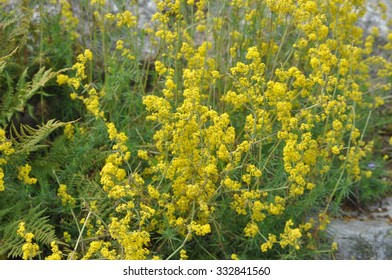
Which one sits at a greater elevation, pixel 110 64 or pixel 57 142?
pixel 110 64

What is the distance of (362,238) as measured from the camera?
367cm

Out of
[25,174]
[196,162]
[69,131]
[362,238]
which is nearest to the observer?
[196,162]

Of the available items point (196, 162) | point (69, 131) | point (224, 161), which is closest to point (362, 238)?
point (224, 161)

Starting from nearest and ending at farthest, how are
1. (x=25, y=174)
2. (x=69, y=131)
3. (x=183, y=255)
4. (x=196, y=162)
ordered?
(x=183, y=255) < (x=196, y=162) < (x=25, y=174) < (x=69, y=131)

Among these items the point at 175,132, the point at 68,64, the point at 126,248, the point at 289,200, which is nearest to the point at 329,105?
the point at 289,200

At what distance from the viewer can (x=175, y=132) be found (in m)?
2.93

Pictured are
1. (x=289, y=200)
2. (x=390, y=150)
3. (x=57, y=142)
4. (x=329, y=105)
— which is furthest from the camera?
(x=390, y=150)

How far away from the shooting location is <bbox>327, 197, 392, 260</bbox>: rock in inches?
143

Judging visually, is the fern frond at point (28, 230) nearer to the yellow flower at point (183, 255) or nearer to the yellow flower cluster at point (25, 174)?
the yellow flower cluster at point (25, 174)

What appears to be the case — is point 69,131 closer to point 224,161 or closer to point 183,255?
point 224,161

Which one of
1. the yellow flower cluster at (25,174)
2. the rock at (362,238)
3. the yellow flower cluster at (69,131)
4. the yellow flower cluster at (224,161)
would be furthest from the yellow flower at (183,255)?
the yellow flower cluster at (69,131)
